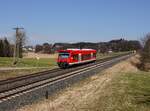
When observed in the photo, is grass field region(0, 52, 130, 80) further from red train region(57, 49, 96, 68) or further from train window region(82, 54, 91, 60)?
train window region(82, 54, 91, 60)

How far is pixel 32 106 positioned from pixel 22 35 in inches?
5008

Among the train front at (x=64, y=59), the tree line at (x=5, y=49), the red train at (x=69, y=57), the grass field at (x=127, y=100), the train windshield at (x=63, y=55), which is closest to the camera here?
the grass field at (x=127, y=100)

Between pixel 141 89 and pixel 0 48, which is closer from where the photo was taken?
pixel 141 89

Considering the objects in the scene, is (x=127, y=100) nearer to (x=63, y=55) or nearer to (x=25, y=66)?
(x=63, y=55)

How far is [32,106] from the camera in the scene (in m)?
18.3


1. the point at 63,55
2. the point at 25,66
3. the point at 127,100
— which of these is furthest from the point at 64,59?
the point at 127,100

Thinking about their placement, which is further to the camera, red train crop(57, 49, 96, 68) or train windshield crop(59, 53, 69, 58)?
train windshield crop(59, 53, 69, 58)

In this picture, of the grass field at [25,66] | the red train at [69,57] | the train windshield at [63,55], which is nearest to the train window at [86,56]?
the red train at [69,57]

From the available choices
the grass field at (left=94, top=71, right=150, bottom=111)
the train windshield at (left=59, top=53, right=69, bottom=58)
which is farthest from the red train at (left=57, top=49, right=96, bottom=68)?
the grass field at (left=94, top=71, right=150, bottom=111)

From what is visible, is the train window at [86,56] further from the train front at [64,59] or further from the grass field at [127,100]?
the grass field at [127,100]

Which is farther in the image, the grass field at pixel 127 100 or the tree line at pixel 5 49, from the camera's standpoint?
the tree line at pixel 5 49

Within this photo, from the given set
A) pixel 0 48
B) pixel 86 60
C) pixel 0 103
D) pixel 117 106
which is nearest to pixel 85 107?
pixel 117 106

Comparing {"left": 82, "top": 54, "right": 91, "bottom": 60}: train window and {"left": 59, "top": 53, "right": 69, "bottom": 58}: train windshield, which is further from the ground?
{"left": 59, "top": 53, "right": 69, "bottom": 58}: train windshield

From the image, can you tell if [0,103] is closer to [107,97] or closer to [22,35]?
[107,97]
